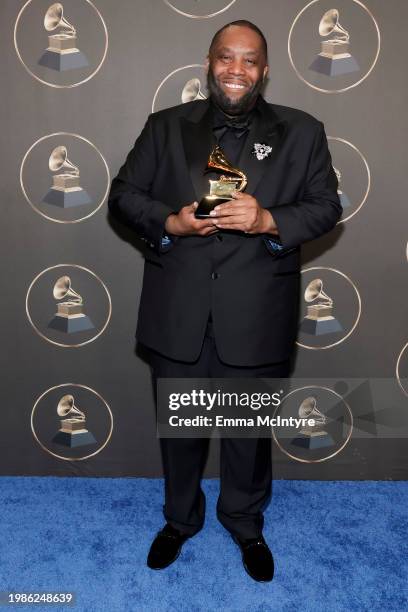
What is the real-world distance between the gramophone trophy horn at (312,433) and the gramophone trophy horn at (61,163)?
1310mm

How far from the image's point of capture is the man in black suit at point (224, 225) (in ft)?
5.96

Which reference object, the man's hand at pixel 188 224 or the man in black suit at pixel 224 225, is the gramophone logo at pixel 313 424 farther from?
the man's hand at pixel 188 224

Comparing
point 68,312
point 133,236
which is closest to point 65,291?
point 68,312

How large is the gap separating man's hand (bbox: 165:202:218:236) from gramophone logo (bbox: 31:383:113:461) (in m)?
1.01

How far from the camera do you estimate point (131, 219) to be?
6.19 ft

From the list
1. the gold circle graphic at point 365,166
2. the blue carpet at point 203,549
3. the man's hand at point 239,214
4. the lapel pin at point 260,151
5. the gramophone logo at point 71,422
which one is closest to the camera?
the man's hand at point 239,214

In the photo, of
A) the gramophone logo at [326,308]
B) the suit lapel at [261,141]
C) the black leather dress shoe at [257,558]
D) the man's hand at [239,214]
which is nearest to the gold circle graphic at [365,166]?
the gramophone logo at [326,308]

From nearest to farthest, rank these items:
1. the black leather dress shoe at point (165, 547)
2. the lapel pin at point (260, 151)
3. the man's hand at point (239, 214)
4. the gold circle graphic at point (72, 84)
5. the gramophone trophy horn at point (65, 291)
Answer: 1. the man's hand at point (239, 214)
2. the lapel pin at point (260, 151)
3. the black leather dress shoe at point (165, 547)
4. the gold circle graphic at point (72, 84)
5. the gramophone trophy horn at point (65, 291)

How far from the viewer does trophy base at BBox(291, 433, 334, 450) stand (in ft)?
8.63

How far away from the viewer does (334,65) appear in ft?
7.32

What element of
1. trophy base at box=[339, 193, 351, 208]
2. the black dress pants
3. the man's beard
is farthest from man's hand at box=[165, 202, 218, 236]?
trophy base at box=[339, 193, 351, 208]

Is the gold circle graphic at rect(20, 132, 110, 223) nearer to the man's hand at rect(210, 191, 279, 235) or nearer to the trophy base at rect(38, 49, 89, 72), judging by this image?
the trophy base at rect(38, 49, 89, 72)

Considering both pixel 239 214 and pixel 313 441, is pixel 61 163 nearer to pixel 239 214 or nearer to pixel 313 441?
pixel 239 214

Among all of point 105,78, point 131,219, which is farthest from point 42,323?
point 105,78
